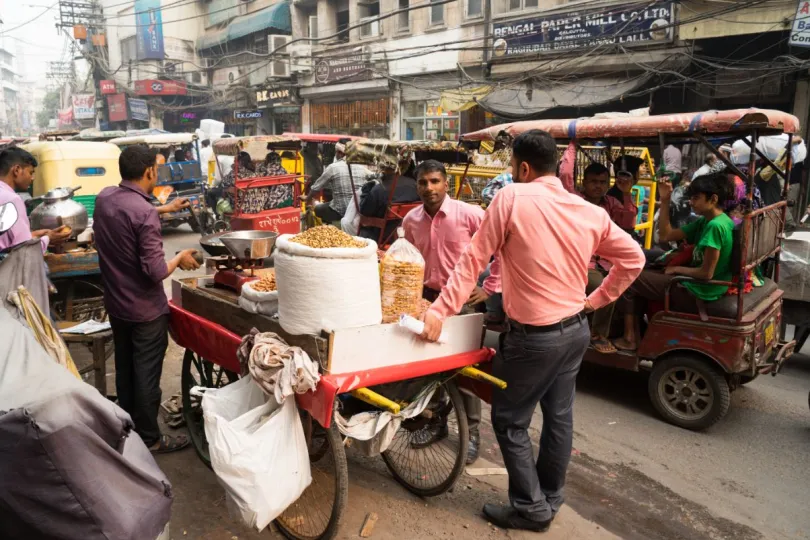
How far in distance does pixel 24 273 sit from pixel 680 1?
12676 millimetres

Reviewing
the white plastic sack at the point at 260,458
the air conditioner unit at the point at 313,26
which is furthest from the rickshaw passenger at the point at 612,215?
the air conditioner unit at the point at 313,26

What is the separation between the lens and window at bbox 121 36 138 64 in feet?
132

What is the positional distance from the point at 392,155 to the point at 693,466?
4698mm

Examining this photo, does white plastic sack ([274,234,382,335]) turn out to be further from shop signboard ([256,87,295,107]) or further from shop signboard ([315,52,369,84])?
shop signboard ([256,87,295,107])

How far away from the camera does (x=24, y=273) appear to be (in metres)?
3.56

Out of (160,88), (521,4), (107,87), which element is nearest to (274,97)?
(160,88)

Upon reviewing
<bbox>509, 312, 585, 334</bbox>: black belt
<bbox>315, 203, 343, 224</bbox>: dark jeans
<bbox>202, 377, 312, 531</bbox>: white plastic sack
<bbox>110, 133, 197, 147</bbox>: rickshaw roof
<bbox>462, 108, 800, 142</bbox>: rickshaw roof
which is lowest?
<bbox>202, 377, 312, 531</bbox>: white plastic sack

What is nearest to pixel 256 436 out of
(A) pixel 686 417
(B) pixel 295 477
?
(B) pixel 295 477

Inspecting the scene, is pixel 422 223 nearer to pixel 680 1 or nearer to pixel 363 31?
pixel 680 1

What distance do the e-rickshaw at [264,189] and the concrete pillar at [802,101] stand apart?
32.7 ft

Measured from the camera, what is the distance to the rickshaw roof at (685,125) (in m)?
4.31

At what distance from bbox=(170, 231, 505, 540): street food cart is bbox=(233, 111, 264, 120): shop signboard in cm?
2556

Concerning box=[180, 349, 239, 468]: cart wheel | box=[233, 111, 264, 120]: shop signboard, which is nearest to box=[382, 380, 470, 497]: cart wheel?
box=[180, 349, 239, 468]: cart wheel

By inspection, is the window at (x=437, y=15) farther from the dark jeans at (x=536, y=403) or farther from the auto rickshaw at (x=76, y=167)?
the dark jeans at (x=536, y=403)
